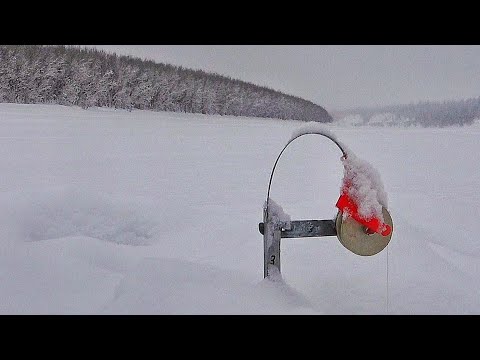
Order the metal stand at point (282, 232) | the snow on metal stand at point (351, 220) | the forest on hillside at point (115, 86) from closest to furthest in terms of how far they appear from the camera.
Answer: the snow on metal stand at point (351, 220) → the metal stand at point (282, 232) → the forest on hillside at point (115, 86)

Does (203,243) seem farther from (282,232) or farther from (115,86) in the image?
(115,86)

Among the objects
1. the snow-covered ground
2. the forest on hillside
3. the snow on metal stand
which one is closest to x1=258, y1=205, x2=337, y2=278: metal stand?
the snow on metal stand

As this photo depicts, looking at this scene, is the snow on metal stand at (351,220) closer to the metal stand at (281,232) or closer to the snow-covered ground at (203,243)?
the metal stand at (281,232)

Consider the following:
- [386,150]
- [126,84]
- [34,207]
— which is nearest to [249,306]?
[34,207]

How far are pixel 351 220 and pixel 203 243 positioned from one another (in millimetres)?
1955

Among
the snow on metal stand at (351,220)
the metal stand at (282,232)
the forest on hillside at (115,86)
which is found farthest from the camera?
the forest on hillside at (115,86)

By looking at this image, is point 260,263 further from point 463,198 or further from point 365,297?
point 463,198

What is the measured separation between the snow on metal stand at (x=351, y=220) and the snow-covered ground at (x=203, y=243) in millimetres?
201

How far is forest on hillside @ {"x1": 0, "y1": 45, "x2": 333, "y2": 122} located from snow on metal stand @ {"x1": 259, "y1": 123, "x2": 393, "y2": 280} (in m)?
24.4

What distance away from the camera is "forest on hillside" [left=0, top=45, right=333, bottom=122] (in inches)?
1016

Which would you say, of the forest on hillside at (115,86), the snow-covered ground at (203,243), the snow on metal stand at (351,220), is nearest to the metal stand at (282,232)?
the snow on metal stand at (351,220)

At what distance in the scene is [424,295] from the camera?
116 inches

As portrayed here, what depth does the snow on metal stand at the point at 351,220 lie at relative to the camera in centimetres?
→ 222

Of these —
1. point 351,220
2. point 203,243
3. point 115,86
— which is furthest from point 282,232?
point 115,86
